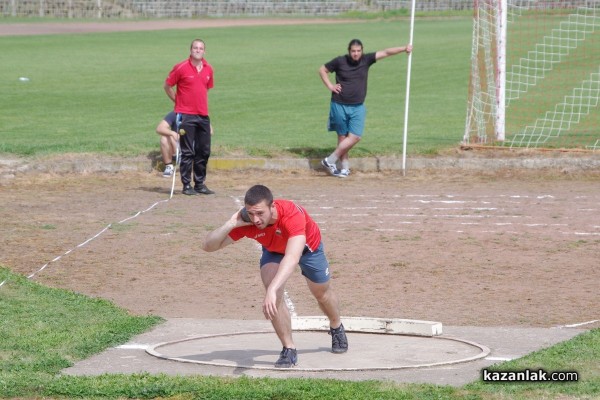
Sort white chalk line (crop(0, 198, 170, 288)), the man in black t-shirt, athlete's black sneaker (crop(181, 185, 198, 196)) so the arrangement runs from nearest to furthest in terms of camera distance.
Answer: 1. white chalk line (crop(0, 198, 170, 288))
2. athlete's black sneaker (crop(181, 185, 198, 196))
3. the man in black t-shirt

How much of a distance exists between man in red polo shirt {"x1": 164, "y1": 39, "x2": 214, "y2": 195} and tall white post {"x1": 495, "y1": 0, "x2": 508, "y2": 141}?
5.72 m

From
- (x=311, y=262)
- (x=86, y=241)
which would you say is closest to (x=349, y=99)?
(x=86, y=241)

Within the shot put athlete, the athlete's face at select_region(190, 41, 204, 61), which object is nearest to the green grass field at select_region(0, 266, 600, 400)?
the shot put athlete

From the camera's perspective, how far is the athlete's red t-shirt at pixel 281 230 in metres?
8.81

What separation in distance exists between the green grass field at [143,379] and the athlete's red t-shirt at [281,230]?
1097mm

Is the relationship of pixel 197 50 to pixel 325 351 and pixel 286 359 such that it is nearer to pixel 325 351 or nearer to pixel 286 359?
pixel 325 351

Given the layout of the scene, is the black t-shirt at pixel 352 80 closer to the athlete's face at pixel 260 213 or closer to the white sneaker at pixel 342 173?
the white sneaker at pixel 342 173

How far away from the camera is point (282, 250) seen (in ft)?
29.6

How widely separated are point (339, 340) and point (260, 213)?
1473 mm

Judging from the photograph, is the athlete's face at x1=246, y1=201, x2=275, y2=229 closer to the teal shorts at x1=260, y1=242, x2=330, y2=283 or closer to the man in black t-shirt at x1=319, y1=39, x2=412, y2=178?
the teal shorts at x1=260, y1=242, x2=330, y2=283

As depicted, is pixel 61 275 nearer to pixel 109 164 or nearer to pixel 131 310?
pixel 131 310

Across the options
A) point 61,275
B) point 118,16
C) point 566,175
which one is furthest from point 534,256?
point 118,16

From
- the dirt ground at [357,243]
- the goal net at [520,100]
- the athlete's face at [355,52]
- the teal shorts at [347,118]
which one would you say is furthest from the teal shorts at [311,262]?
the goal net at [520,100]

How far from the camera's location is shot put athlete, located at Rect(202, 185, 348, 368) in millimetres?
8555
